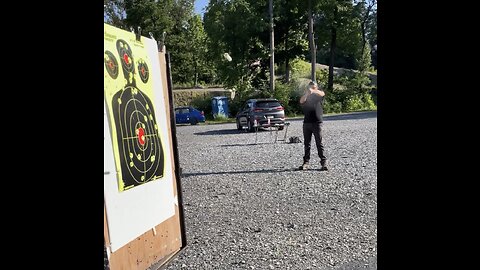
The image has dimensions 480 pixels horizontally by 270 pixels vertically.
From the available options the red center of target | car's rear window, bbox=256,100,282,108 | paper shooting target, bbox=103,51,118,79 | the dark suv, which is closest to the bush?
car's rear window, bbox=256,100,282,108

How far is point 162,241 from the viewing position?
138 inches

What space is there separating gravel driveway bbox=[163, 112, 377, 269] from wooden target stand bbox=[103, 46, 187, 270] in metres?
1.03

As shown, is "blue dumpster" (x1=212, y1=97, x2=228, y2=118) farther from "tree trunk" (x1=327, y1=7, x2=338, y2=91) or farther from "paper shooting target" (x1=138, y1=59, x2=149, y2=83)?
"paper shooting target" (x1=138, y1=59, x2=149, y2=83)

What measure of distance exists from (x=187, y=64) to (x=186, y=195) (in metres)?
41.1

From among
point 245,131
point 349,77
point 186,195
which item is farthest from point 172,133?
point 349,77

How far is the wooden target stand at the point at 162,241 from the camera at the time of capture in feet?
9.66

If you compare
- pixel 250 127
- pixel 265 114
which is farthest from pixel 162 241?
pixel 250 127

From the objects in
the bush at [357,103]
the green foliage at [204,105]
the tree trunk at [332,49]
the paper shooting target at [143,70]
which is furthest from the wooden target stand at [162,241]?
the tree trunk at [332,49]

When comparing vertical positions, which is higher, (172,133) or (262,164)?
(172,133)

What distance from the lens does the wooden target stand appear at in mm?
2946

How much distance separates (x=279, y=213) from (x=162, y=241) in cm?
331
